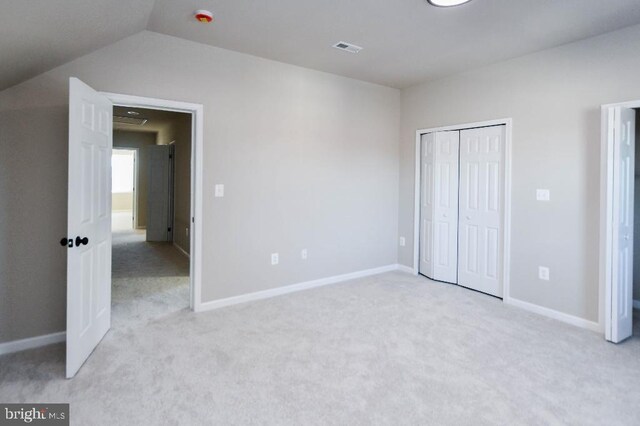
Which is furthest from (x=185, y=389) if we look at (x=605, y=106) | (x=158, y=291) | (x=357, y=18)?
(x=605, y=106)

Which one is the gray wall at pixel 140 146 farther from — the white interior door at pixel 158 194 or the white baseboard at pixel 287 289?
the white baseboard at pixel 287 289

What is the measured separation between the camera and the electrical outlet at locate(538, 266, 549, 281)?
356 centimetres

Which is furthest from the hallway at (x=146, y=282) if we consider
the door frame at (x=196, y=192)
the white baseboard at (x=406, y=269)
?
the white baseboard at (x=406, y=269)

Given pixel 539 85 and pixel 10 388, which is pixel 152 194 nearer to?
pixel 10 388

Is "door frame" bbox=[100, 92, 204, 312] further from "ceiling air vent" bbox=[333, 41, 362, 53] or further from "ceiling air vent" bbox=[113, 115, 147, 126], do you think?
"ceiling air vent" bbox=[113, 115, 147, 126]

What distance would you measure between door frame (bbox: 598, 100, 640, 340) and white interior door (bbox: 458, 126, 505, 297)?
996 mm

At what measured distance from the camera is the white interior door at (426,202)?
15.4 ft

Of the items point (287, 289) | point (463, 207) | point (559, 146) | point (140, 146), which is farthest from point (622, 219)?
point (140, 146)

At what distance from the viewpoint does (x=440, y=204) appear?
15.2ft

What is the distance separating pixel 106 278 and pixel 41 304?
0.47 m

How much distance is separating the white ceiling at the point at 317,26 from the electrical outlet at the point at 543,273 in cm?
208

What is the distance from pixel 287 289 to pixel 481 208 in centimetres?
238

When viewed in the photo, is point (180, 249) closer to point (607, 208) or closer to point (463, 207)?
point (463, 207)

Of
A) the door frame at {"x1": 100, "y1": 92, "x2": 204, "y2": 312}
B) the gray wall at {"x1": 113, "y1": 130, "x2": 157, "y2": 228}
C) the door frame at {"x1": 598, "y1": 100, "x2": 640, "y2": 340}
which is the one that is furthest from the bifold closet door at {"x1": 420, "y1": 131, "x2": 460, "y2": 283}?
the gray wall at {"x1": 113, "y1": 130, "x2": 157, "y2": 228}
